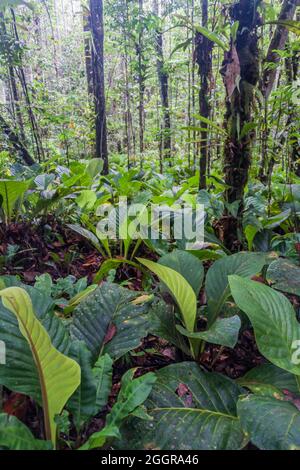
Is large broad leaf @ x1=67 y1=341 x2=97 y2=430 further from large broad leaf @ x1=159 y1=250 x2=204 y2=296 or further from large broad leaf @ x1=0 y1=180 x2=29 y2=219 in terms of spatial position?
large broad leaf @ x1=0 y1=180 x2=29 y2=219

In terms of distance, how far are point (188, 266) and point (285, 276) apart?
35 cm

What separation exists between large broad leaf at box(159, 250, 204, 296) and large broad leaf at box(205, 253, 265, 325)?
36 mm

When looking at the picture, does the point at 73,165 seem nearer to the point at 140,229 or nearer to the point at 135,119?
the point at 140,229

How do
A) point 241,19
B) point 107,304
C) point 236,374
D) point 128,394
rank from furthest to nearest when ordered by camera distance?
point 241,19
point 236,374
point 107,304
point 128,394

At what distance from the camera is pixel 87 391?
2.74ft

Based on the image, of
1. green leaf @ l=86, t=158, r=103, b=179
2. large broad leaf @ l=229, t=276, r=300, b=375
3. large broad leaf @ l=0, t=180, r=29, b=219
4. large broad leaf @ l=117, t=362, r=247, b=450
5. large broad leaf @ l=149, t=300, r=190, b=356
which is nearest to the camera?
large broad leaf @ l=117, t=362, r=247, b=450

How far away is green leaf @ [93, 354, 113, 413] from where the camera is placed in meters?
0.85

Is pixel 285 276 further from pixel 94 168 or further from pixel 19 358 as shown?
pixel 94 168

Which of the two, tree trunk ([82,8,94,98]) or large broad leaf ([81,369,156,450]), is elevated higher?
tree trunk ([82,8,94,98])

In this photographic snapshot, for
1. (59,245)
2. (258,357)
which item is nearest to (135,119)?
(59,245)

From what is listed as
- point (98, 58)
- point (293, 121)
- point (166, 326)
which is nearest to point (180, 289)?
point (166, 326)

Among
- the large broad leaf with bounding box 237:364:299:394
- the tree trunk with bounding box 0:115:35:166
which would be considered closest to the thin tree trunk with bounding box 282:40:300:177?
the large broad leaf with bounding box 237:364:299:394

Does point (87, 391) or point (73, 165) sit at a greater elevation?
point (73, 165)

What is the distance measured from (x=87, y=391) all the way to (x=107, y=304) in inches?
12.7
